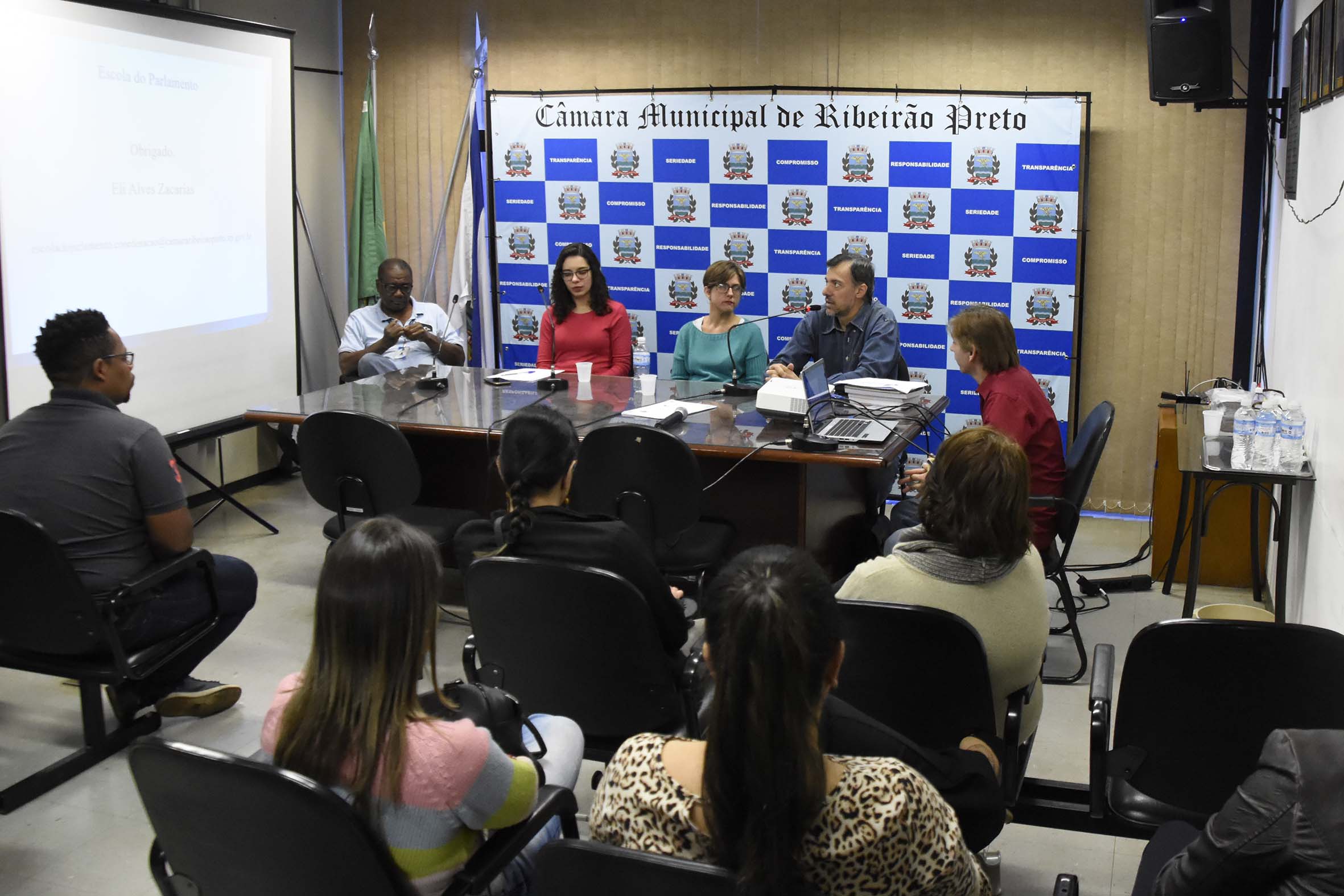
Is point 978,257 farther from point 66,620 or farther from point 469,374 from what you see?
point 66,620

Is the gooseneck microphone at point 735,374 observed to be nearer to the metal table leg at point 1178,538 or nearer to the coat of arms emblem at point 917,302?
the coat of arms emblem at point 917,302

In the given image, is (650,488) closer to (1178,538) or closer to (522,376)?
(522,376)

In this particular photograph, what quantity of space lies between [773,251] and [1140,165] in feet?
5.55

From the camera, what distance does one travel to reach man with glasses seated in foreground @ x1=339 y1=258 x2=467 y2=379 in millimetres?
5469

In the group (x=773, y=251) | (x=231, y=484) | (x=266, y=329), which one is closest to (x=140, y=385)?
(x=266, y=329)

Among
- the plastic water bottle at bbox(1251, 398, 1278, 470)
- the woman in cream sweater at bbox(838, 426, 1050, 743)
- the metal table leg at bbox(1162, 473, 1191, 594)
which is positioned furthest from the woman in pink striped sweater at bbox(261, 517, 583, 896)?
the plastic water bottle at bbox(1251, 398, 1278, 470)

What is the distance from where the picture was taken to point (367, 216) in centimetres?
643

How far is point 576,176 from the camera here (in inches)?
Result: 242

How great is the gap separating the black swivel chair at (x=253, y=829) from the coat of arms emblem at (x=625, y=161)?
15.9 ft

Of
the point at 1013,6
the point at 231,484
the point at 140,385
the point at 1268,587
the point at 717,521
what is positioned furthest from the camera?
the point at 231,484

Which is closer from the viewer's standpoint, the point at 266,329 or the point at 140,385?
the point at 140,385

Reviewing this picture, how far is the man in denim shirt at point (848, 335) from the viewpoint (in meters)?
4.69

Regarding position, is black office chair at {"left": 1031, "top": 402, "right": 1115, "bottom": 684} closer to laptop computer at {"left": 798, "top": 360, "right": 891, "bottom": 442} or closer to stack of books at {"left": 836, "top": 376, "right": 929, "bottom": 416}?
laptop computer at {"left": 798, "top": 360, "right": 891, "bottom": 442}

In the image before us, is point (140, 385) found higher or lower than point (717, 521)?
higher
